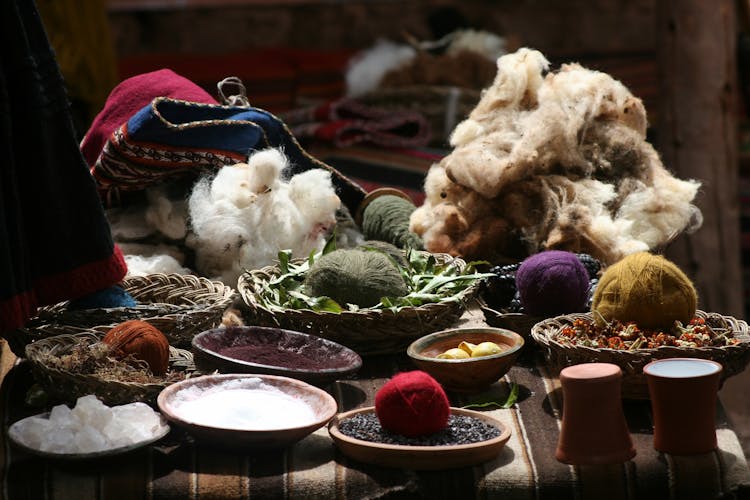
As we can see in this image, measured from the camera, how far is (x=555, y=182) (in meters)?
2.55

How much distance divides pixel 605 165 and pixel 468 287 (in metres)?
0.60

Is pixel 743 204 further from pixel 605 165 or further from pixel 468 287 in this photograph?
pixel 468 287

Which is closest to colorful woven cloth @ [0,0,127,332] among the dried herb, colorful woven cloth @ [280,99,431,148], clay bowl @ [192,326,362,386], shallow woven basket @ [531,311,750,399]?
the dried herb

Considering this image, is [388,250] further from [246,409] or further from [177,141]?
[246,409]

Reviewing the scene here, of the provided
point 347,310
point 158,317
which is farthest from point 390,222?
point 158,317

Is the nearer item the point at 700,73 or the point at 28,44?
the point at 28,44

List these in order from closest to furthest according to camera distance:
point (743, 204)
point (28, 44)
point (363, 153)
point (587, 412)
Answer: point (587, 412), point (28, 44), point (363, 153), point (743, 204)

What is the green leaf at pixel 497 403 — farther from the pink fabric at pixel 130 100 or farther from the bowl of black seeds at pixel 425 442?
the pink fabric at pixel 130 100

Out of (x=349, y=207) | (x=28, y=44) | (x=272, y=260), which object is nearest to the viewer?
(x=28, y=44)

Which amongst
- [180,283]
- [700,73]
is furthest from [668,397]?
[700,73]

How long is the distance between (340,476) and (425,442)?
0.14 meters

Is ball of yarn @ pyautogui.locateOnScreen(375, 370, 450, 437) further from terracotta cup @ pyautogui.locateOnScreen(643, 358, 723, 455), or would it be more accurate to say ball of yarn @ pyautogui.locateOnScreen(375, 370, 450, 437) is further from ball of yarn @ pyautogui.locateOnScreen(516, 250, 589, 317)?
ball of yarn @ pyautogui.locateOnScreen(516, 250, 589, 317)

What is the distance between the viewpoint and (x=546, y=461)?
1678mm

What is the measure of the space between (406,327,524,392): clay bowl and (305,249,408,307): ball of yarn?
0.17 metres
